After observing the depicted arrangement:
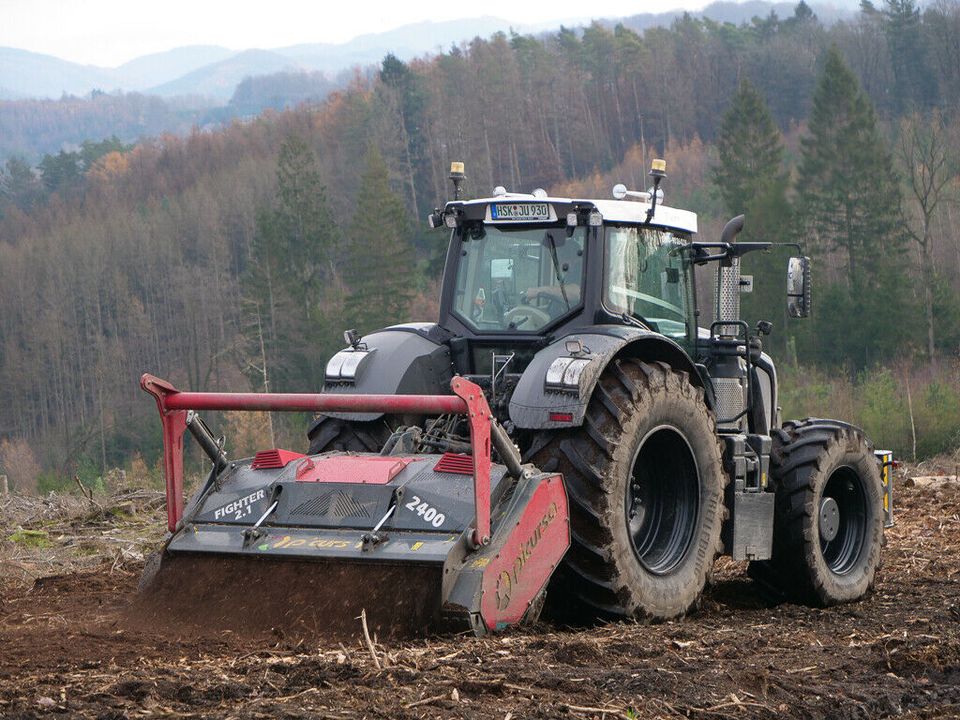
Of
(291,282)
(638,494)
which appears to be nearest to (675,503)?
(638,494)

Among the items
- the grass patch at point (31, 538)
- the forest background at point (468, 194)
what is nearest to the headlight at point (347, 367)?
the grass patch at point (31, 538)

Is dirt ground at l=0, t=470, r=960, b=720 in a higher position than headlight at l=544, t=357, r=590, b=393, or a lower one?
lower

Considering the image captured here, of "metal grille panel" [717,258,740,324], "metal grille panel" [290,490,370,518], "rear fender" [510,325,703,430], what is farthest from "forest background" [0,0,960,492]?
A: "rear fender" [510,325,703,430]

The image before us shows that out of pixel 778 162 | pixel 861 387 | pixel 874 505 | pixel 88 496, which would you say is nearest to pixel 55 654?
pixel 874 505

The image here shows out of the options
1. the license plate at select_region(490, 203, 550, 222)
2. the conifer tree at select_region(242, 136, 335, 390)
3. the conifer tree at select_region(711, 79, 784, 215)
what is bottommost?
the conifer tree at select_region(242, 136, 335, 390)

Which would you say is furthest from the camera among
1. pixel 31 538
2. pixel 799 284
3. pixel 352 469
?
pixel 31 538

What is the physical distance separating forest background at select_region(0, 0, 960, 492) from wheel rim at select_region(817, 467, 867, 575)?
54.7 ft

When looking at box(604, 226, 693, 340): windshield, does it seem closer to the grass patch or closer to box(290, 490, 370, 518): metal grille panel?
box(290, 490, 370, 518): metal grille panel

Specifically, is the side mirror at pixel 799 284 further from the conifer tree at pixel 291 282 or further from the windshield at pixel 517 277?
the conifer tree at pixel 291 282

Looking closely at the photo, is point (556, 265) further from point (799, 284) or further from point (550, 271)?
point (799, 284)

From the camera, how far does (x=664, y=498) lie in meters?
7.45

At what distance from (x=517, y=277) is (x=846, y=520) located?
3020 mm

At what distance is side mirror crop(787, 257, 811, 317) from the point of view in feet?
27.7

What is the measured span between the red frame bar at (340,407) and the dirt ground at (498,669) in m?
0.66
